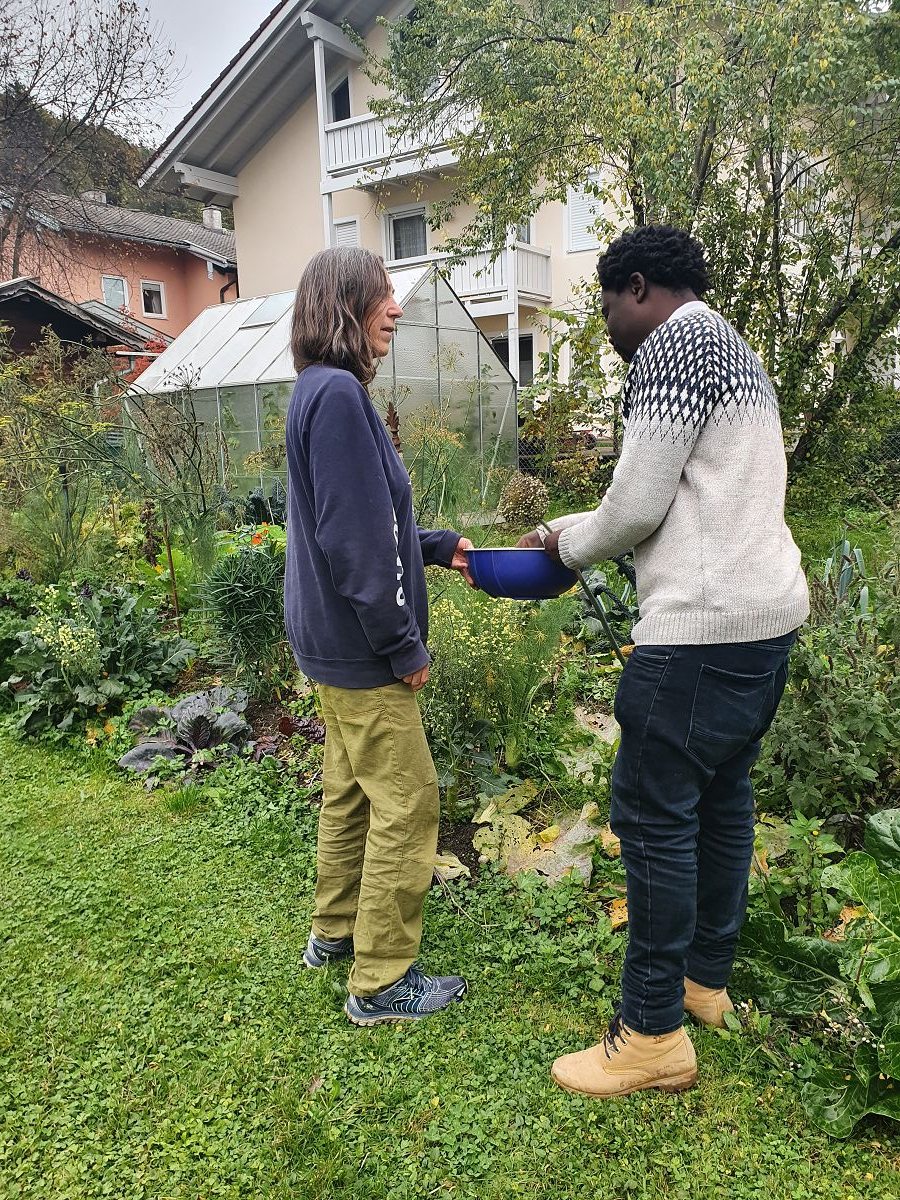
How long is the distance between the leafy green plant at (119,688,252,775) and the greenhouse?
4435mm

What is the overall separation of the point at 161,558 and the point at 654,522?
541 centimetres

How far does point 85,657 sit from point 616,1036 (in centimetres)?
344

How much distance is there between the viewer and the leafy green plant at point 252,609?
416 centimetres

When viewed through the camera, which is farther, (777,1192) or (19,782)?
(19,782)

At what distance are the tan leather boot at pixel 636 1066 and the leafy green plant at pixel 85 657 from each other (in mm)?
3279

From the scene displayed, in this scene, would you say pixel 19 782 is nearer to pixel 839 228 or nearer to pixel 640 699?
pixel 640 699

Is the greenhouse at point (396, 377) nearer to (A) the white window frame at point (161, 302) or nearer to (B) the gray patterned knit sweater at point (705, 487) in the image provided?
(B) the gray patterned knit sweater at point (705, 487)

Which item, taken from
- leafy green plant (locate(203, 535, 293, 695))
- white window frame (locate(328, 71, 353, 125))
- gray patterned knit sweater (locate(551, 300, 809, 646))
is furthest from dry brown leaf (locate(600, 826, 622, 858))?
white window frame (locate(328, 71, 353, 125))

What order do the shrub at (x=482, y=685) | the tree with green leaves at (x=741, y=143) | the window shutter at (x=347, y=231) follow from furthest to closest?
the window shutter at (x=347, y=231) → the tree with green leaves at (x=741, y=143) → the shrub at (x=482, y=685)

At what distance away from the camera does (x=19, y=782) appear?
382 centimetres

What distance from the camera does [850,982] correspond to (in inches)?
74.9

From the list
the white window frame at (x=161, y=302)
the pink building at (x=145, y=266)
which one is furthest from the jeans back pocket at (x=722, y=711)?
the white window frame at (x=161, y=302)

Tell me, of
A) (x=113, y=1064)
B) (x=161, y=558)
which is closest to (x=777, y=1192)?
(x=113, y=1064)

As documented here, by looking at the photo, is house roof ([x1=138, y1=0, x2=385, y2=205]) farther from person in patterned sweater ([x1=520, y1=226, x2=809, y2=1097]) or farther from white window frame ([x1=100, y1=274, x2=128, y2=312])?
person in patterned sweater ([x1=520, y1=226, x2=809, y2=1097])
